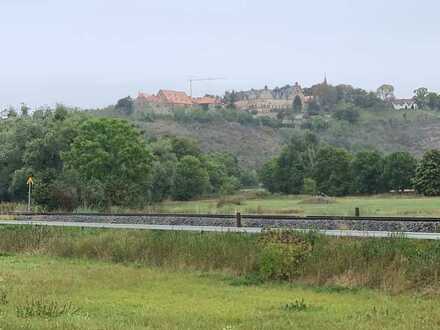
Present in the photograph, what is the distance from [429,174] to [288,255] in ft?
241

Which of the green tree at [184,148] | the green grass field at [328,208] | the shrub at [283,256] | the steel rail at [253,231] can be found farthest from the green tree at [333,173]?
the shrub at [283,256]

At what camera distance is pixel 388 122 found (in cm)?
19500

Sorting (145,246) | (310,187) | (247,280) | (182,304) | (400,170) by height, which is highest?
(400,170)

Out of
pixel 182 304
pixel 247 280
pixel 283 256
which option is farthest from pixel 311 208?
pixel 182 304

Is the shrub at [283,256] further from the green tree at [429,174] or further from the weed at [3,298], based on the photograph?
the green tree at [429,174]

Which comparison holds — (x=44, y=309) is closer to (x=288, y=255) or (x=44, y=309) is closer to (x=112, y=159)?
(x=288, y=255)

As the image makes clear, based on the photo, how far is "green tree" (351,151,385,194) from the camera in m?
98.3

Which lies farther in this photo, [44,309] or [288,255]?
[288,255]

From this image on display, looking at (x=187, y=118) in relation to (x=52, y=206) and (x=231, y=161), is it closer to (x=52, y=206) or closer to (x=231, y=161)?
(x=231, y=161)

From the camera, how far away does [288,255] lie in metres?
17.7

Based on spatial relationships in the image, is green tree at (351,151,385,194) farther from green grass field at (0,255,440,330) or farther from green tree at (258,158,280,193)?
green grass field at (0,255,440,330)

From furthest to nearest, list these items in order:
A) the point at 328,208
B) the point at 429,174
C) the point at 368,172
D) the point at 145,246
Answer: the point at 368,172
the point at 429,174
the point at 328,208
the point at 145,246

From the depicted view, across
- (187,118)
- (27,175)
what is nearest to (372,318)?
(27,175)

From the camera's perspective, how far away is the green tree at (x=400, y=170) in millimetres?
96062
